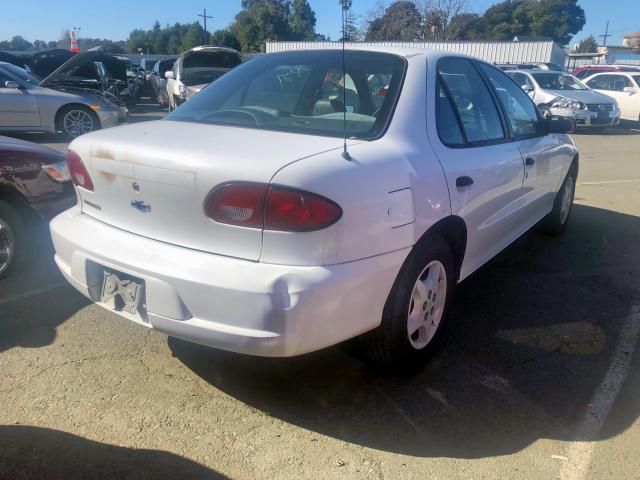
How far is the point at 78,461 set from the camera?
88.7 inches

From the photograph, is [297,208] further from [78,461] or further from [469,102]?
[469,102]

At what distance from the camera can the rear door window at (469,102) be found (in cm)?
319

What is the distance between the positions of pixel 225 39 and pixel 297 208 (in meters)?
41.2

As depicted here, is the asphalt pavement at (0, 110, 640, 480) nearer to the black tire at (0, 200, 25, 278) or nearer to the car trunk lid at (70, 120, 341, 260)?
the black tire at (0, 200, 25, 278)

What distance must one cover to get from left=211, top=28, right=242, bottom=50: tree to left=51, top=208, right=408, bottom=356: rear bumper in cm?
3782

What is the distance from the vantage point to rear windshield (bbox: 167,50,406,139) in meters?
2.79

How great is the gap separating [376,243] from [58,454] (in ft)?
5.11

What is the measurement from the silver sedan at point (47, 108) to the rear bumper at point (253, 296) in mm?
9350

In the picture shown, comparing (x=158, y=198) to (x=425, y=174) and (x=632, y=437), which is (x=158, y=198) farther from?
(x=632, y=437)

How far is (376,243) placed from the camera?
7.74ft

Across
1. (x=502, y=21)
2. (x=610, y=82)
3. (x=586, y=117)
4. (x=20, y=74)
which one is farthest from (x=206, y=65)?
(x=502, y=21)

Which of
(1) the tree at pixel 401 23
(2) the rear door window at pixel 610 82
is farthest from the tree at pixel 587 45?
(2) the rear door window at pixel 610 82

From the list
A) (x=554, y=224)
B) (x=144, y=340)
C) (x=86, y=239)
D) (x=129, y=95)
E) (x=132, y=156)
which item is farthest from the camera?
(x=129, y=95)

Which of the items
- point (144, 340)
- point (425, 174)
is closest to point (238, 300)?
point (425, 174)
